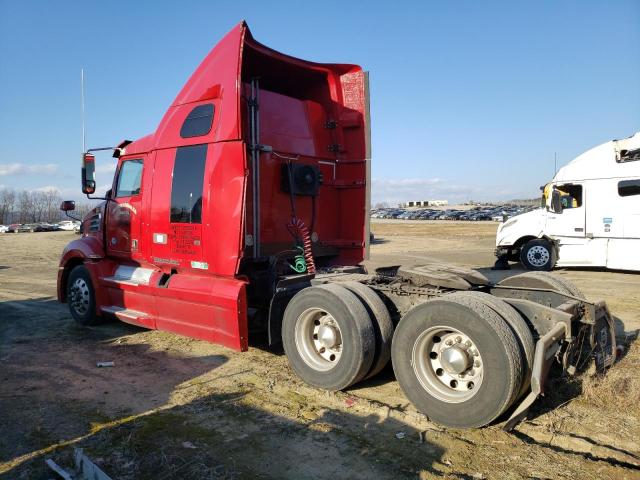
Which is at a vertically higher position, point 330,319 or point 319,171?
point 319,171

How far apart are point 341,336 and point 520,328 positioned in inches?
62.7

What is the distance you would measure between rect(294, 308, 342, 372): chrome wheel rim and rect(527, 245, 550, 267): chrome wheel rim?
1062 centimetres

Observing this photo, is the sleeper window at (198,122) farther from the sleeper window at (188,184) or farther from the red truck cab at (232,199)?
the sleeper window at (188,184)

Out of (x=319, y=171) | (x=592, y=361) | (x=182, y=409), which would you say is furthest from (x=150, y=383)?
(x=592, y=361)

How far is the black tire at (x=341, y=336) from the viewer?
4.44 m

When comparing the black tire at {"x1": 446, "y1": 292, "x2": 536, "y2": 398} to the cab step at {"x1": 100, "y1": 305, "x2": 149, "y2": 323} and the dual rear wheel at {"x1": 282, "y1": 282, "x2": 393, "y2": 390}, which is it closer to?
the dual rear wheel at {"x1": 282, "y1": 282, "x2": 393, "y2": 390}

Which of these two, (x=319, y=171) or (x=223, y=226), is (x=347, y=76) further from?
(x=223, y=226)

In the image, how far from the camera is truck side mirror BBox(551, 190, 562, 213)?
1288cm

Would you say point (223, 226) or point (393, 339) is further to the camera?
point (223, 226)

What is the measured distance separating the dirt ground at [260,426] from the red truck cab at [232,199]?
72 cm

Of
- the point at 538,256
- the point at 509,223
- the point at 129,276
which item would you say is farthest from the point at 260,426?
the point at 509,223

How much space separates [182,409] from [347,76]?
4.87 m

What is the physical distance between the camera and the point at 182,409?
4.37 metres

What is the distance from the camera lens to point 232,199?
555 centimetres
